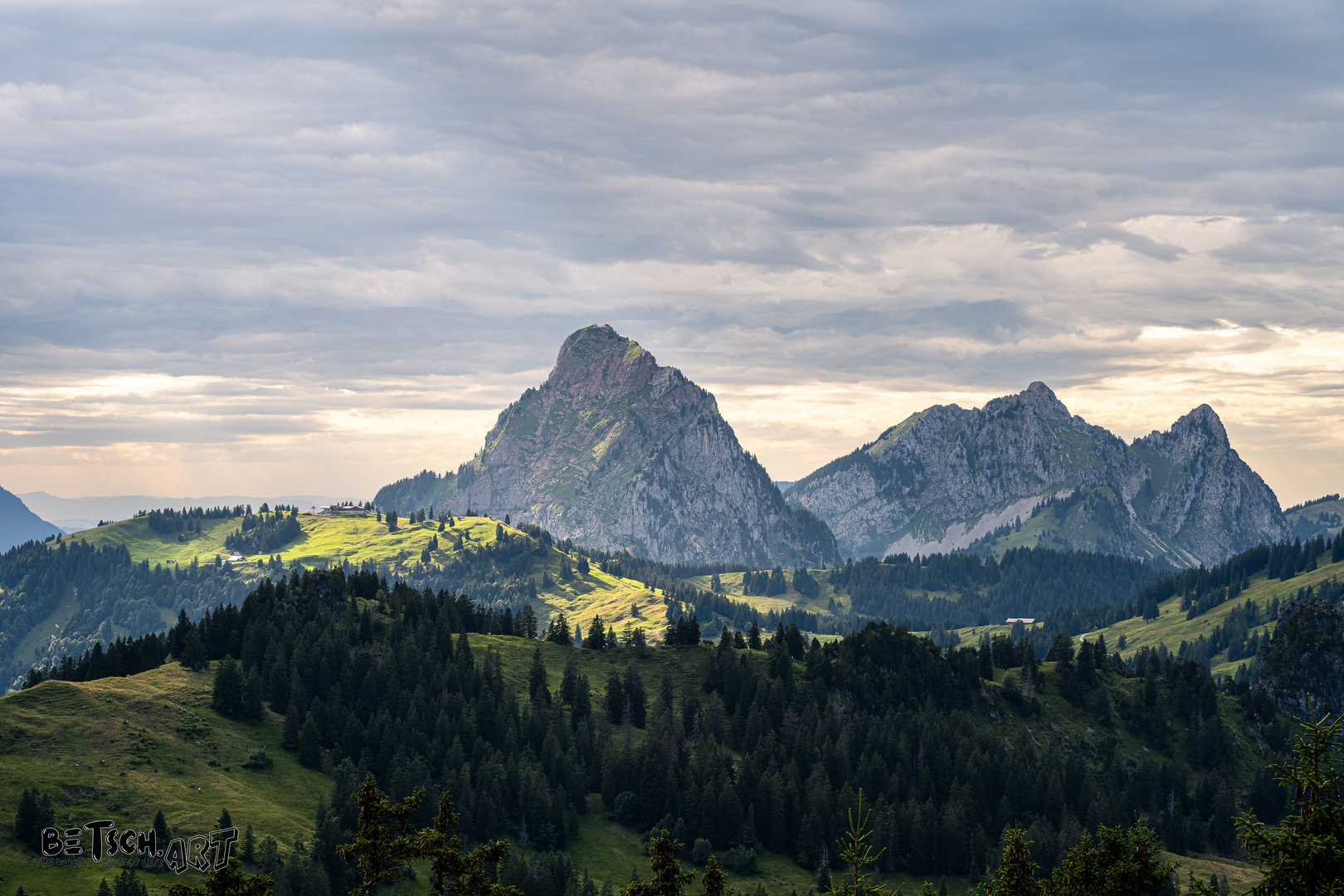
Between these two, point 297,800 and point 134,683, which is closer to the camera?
point 297,800

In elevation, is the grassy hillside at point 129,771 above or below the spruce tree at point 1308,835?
below

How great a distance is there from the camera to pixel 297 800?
7092 inches

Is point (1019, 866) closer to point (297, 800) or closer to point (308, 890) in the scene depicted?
point (308, 890)

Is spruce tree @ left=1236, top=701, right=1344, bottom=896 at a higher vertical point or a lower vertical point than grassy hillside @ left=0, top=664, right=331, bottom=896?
higher

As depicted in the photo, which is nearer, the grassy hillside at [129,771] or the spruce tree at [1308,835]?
the spruce tree at [1308,835]

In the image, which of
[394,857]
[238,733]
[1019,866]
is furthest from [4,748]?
[1019,866]

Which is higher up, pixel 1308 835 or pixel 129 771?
pixel 1308 835

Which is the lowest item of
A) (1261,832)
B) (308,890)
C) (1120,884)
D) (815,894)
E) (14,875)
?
(815,894)

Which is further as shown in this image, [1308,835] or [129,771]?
[129,771]

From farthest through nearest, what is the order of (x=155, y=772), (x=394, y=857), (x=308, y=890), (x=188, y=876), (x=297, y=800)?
(x=297, y=800), (x=155, y=772), (x=308, y=890), (x=188, y=876), (x=394, y=857)

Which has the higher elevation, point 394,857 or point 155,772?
point 394,857

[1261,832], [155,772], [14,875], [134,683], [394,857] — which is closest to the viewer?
[1261,832]

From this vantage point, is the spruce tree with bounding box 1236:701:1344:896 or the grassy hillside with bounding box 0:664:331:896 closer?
Result: the spruce tree with bounding box 1236:701:1344:896

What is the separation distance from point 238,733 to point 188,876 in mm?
68343
